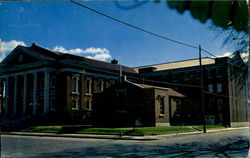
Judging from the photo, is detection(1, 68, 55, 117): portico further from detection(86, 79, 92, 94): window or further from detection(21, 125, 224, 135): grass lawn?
detection(86, 79, 92, 94): window

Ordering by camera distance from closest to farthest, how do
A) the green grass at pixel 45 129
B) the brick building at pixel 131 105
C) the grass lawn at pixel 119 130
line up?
the grass lawn at pixel 119 130 < the green grass at pixel 45 129 < the brick building at pixel 131 105

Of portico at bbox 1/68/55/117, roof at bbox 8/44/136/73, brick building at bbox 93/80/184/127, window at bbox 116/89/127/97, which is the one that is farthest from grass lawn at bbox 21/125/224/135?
roof at bbox 8/44/136/73

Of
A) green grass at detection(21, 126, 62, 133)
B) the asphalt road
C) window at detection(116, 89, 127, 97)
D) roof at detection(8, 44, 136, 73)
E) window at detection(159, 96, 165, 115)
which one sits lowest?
green grass at detection(21, 126, 62, 133)

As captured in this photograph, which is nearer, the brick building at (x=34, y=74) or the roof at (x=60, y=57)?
the roof at (x=60, y=57)

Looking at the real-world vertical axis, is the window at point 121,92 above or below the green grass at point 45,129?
above

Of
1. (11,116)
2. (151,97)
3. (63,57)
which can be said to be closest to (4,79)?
(63,57)

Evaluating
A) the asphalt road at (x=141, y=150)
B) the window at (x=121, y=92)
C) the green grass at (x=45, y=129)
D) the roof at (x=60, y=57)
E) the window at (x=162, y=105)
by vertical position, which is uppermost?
the roof at (x=60, y=57)

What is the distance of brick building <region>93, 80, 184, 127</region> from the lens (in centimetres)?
2995

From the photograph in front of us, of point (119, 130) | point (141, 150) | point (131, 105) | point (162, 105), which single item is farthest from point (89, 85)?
point (141, 150)

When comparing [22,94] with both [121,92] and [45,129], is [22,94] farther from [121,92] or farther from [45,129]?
[121,92]

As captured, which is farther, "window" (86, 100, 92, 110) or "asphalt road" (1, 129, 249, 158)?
"window" (86, 100, 92, 110)

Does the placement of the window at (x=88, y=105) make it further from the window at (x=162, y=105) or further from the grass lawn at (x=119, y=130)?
the window at (x=162, y=105)

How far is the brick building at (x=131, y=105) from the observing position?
29953 mm

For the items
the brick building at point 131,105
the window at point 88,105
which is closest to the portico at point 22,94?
the brick building at point 131,105
